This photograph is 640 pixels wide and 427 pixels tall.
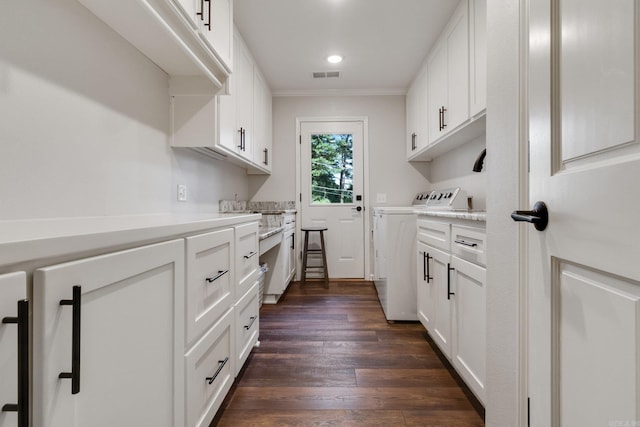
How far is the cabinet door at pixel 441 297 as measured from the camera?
62.0 inches

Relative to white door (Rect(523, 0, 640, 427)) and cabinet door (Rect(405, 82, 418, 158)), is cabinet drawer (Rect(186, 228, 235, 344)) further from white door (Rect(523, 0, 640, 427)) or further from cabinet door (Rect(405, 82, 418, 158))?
cabinet door (Rect(405, 82, 418, 158))

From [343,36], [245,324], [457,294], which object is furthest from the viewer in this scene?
[343,36]

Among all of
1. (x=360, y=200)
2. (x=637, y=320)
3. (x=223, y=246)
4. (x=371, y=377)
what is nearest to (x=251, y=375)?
(x=371, y=377)

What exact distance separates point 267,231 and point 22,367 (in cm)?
185

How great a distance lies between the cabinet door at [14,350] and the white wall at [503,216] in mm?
1083

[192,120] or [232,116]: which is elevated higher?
[232,116]

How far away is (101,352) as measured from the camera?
601 millimetres

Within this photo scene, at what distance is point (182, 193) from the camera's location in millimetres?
1896

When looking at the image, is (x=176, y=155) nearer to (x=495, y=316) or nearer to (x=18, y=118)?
(x=18, y=118)

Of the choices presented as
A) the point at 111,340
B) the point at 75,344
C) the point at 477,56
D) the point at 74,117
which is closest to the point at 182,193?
the point at 74,117

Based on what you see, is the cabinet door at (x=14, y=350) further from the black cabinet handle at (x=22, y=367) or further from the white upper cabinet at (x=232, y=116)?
the white upper cabinet at (x=232, y=116)

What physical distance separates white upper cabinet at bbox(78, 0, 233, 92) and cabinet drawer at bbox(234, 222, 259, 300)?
877mm

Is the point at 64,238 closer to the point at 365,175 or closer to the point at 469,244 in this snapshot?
the point at 469,244

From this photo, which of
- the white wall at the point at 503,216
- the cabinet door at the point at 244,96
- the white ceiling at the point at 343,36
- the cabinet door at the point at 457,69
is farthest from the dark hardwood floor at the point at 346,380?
the white ceiling at the point at 343,36
